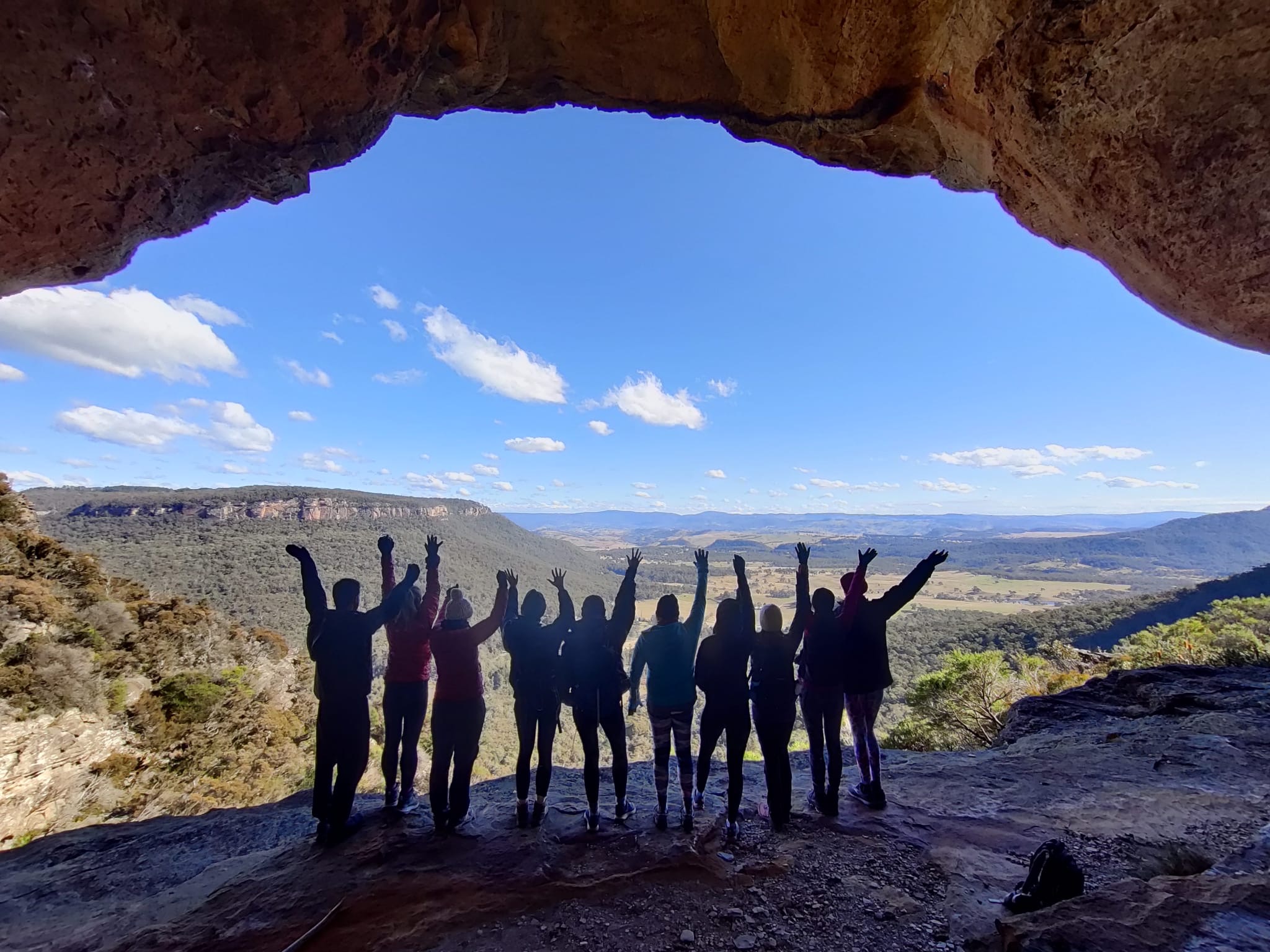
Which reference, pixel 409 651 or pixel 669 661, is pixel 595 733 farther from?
pixel 409 651

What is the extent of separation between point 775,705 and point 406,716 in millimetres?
3559

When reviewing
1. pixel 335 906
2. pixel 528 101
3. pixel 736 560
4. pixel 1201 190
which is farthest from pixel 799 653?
pixel 528 101

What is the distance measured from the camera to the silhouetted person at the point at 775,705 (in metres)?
4.82

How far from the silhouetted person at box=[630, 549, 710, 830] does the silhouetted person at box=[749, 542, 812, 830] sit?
62 centimetres

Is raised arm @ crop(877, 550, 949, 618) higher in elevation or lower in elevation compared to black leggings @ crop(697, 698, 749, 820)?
higher

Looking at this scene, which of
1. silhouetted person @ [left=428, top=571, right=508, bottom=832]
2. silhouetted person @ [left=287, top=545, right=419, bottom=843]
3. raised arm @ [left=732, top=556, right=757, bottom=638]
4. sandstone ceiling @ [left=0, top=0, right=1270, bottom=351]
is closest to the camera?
sandstone ceiling @ [left=0, top=0, right=1270, bottom=351]

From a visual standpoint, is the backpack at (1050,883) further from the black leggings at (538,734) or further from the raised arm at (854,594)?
the black leggings at (538,734)

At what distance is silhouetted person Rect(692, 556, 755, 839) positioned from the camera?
15.7 feet

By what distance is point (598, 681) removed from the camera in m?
4.84

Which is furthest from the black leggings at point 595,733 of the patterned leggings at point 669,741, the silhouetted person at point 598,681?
the patterned leggings at point 669,741

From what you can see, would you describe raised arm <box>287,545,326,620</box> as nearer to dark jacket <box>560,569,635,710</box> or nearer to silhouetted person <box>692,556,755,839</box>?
dark jacket <box>560,569,635,710</box>

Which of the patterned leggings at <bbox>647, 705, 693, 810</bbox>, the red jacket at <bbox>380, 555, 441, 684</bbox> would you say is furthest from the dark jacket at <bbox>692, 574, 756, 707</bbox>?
the red jacket at <bbox>380, 555, 441, 684</bbox>

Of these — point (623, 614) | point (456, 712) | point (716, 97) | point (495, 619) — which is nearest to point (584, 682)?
point (623, 614)

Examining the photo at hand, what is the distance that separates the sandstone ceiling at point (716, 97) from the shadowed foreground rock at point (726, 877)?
14.2ft
